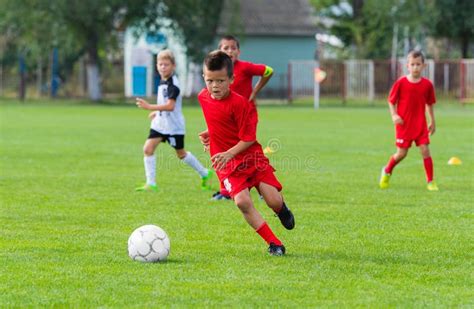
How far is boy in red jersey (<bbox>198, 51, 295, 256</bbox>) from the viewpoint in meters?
7.77

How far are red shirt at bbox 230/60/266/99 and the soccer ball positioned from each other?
408 cm

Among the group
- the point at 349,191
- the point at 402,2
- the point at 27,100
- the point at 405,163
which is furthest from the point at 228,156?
the point at 402,2

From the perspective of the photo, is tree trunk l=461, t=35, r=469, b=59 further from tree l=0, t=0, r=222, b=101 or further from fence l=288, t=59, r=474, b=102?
tree l=0, t=0, r=222, b=101

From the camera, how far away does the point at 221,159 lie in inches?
308

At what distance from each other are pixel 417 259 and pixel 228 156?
168 cm

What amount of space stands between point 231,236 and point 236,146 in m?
1.31

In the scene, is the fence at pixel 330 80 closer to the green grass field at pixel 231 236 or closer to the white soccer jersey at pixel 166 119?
the green grass field at pixel 231 236

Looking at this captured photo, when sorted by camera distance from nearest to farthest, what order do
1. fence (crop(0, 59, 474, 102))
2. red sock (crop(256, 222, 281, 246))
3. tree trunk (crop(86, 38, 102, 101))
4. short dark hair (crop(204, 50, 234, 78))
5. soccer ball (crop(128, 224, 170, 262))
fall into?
1. soccer ball (crop(128, 224, 170, 262))
2. short dark hair (crop(204, 50, 234, 78))
3. red sock (crop(256, 222, 281, 246))
4. fence (crop(0, 59, 474, 102))
5. tree trunk (crop(86, 38, 102, 101))

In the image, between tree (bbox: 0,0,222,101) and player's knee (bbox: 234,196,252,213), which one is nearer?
player's knee (bbox: 234,196,252,213)

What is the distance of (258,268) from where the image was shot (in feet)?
23.9

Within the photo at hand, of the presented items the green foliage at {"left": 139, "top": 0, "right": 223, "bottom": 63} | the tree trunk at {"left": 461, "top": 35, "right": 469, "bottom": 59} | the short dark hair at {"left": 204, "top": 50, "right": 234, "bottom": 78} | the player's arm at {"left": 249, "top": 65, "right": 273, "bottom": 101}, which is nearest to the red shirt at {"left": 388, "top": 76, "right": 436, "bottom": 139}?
the player's arm at {"left": 249, "top": 65, "right": 273, "bottom": 101}

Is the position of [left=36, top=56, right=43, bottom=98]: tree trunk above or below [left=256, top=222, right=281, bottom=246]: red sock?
above

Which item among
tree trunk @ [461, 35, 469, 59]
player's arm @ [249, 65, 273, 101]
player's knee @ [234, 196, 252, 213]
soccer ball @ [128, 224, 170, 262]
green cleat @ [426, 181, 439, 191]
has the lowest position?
green cleat @ [426, 181, 439, 191]

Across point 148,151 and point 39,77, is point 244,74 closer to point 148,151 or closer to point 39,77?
point 148,151
